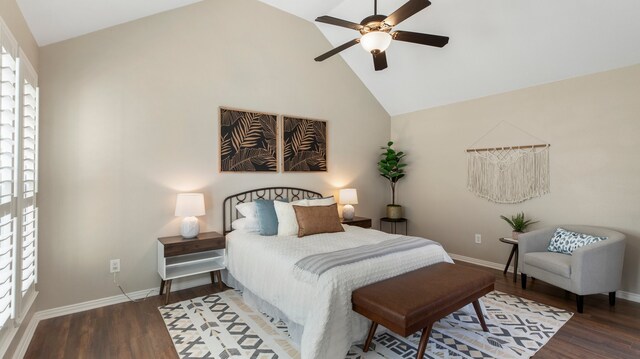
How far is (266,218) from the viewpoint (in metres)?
3.57

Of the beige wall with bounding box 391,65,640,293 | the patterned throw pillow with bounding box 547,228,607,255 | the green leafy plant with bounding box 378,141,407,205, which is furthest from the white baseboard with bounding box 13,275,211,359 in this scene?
the patterned throw pillow with bounding box 547,228,607,255

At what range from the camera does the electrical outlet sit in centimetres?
318

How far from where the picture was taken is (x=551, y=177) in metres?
3.83

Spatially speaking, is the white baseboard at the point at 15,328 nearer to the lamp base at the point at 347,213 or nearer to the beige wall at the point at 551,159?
the lamp base at the point at 347,213

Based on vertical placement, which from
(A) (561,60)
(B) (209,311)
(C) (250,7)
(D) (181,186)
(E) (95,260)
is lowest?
(B) (209,311)

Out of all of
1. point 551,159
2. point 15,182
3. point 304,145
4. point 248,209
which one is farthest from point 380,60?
point 15,182

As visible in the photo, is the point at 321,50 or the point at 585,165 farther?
the point at 321,50

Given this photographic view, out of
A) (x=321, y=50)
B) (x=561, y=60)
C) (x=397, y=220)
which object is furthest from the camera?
(x=397, y=220)

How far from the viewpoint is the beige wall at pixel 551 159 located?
3.30 meters

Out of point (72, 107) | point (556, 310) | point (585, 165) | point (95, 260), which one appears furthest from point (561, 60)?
point (95, 260)

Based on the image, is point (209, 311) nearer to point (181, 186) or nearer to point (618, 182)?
point (181, 186)

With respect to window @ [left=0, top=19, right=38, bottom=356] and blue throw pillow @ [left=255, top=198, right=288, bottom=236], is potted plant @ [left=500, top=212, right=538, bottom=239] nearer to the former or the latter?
blue throw pillow @ [left=255, top=198, right=288, bottom=236]

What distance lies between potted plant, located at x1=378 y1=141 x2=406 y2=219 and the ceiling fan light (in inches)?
108

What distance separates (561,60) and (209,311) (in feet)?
15.4
